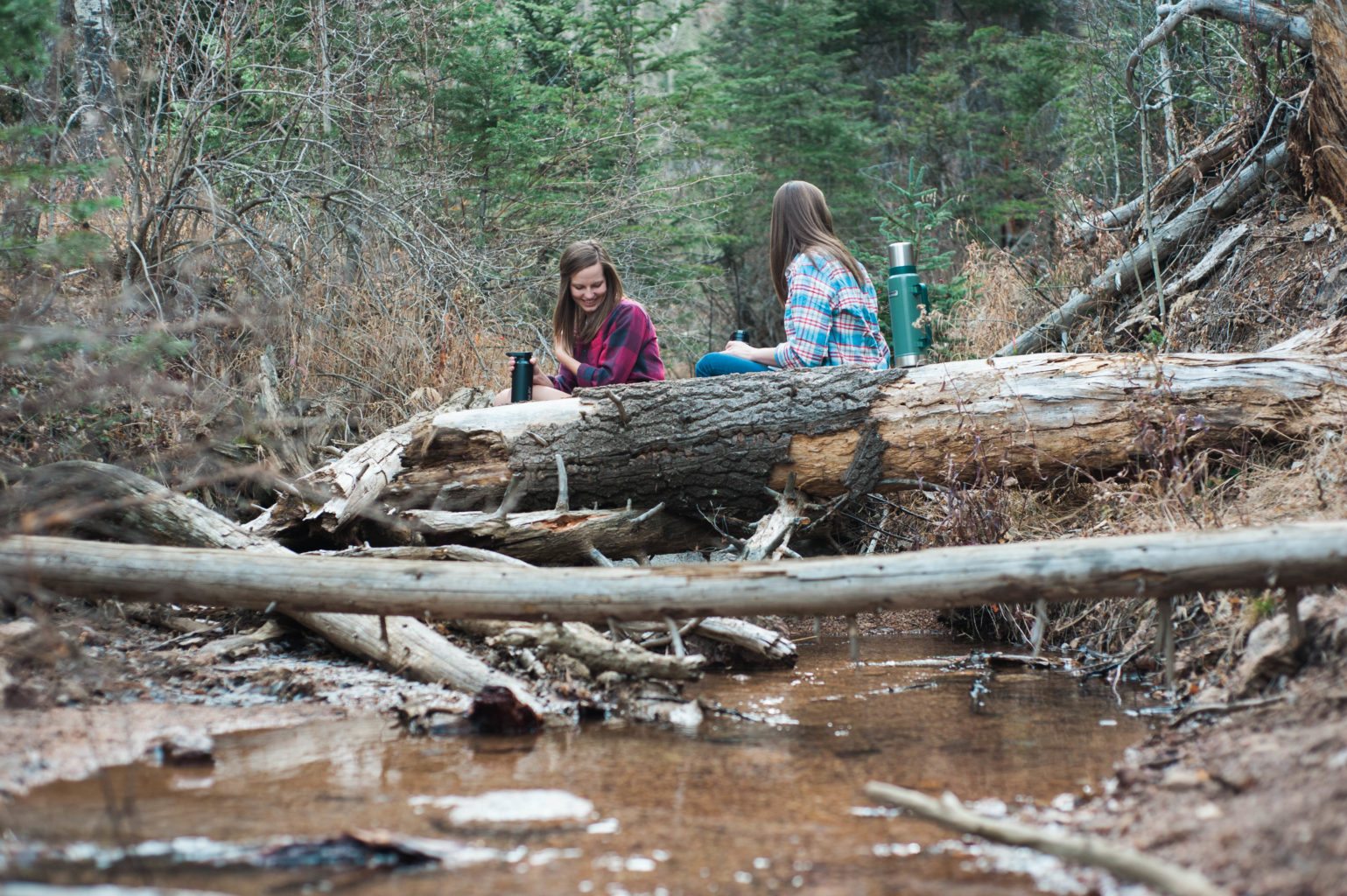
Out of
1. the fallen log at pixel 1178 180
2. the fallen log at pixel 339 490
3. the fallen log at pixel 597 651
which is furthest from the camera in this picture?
the fallen log at pixel 1178 180

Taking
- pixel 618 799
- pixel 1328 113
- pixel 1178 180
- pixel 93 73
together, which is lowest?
pixel 618 799

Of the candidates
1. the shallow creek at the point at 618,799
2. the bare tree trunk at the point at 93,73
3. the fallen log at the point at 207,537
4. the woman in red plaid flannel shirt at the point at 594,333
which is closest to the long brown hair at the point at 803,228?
the woman in red plaid flannel shirt at the point at 594,333

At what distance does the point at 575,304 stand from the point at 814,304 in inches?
62.1

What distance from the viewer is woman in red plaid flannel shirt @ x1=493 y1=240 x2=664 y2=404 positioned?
269 inches

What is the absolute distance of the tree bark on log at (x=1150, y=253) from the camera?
782 centimetres

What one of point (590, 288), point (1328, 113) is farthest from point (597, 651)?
point (1328, 113)

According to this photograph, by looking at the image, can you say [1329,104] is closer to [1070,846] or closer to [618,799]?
[1070,846]

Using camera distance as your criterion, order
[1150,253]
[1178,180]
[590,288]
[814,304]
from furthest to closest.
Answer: [1178,180], [1150,253], [590,288], [814,304]

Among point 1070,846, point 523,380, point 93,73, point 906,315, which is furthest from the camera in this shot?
point 93,73

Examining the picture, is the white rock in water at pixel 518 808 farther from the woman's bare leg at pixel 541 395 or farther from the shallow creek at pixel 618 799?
the woman's bare leg at pixel 541 395

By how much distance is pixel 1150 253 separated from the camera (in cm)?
823

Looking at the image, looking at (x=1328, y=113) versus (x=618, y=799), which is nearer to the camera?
(x=618, y=799)

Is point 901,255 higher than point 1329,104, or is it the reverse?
point 1329,104

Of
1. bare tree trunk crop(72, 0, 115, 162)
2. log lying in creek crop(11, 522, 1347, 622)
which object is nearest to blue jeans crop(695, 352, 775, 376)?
log lying in creek crop(11, 522, 1347, 622)
